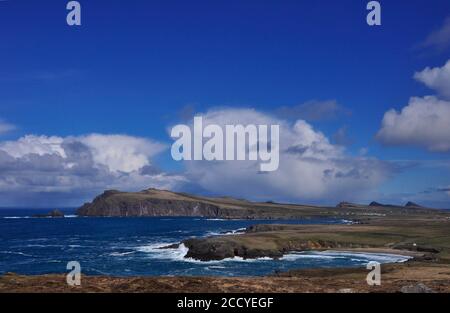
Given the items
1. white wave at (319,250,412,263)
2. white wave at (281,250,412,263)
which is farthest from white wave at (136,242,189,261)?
white wave at (319,250,412,263)

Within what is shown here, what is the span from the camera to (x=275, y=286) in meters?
38.2

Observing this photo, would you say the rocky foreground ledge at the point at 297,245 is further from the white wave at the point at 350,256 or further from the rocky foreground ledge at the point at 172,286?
the rocky foreground ledge at the point at 172,286

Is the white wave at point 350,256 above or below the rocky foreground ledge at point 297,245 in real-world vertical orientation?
below

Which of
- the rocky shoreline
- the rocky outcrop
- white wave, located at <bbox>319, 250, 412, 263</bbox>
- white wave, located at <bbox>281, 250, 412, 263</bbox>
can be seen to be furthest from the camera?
the rocky shoreline

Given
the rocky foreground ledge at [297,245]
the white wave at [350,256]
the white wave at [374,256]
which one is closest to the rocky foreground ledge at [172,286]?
the white wave at [374,256]

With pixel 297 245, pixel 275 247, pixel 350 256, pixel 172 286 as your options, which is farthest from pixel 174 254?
pixel 172 286

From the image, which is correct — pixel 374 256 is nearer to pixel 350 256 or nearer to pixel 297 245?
pixel 350 256

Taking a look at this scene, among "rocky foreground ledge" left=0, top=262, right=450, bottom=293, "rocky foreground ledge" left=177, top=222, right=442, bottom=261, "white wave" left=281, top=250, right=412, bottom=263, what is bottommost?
"white wave" left=281, top=250, right=412, bottom=263

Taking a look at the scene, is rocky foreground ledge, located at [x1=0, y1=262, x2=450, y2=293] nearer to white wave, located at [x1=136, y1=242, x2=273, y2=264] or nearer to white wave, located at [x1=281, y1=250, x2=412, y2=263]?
white wave, located at [x1=281, y1=250, x2=412, y2=263]

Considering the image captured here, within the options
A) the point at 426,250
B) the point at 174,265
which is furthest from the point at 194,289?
the point at 426,250

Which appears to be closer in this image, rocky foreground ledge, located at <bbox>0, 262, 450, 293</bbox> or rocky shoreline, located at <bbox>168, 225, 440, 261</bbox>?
rocky foreground ledge, located at <bbox>0, 262, 450, 293</bbox>

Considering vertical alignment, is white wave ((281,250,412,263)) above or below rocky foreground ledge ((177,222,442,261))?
below
